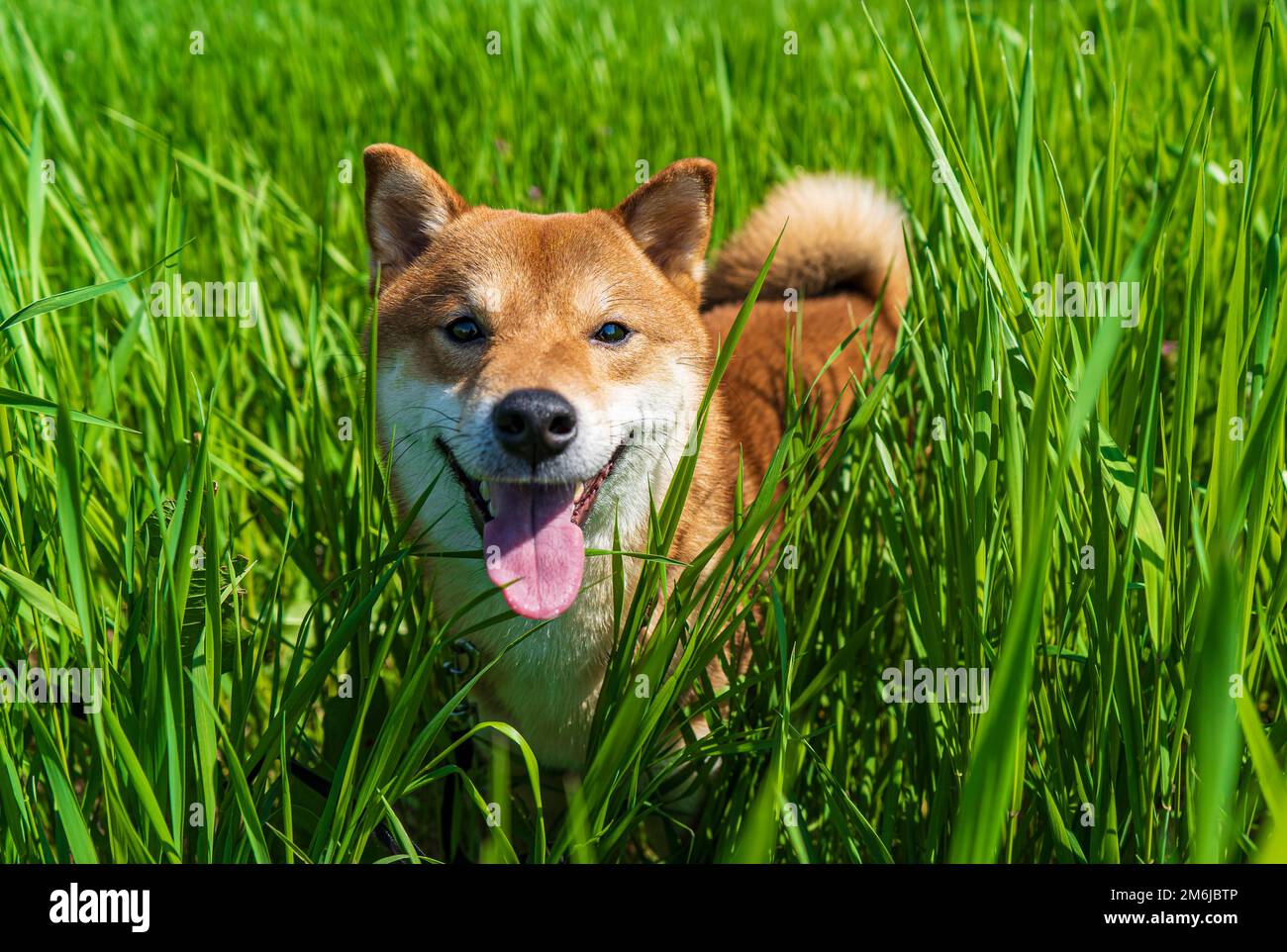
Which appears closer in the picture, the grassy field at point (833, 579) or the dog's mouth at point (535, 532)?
the grassy field at point (833, 579)

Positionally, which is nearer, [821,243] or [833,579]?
[833,579]

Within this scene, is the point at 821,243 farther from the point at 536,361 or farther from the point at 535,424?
the point at 535,424

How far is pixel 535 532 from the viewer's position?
2029 millimetres

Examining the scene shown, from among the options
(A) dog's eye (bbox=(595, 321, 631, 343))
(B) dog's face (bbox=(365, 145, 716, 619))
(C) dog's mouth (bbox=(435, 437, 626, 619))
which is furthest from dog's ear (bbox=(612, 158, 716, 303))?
(C) dog's mouth (bbox=(435, 437, 626, 619))

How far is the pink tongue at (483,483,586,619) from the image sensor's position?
1901 millimetres

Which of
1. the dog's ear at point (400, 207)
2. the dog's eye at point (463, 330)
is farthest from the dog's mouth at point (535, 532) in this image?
the dog's ear at point (400, 207)

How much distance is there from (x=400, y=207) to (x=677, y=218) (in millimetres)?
699

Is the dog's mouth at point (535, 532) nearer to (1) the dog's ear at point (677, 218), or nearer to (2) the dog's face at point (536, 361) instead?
(2) the dog's face at point (536, 361)

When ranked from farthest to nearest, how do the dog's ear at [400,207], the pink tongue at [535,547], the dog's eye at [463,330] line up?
the dog's ear at [400,207] < the dog's eye at [463,330] < the pink tongue at [535,547]

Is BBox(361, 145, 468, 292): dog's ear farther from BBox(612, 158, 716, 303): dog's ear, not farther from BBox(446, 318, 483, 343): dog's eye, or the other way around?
BBox(612, 158, 716, 303): dog's ear

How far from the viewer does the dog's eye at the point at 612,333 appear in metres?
2.32

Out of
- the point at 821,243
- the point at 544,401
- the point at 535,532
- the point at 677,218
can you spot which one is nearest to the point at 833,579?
the point at 535,532

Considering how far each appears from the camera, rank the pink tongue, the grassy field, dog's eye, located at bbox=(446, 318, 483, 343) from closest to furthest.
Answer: the grassy field → the pink tongue → dog's eye, located at bbox=(446, 318, 483, 343)
